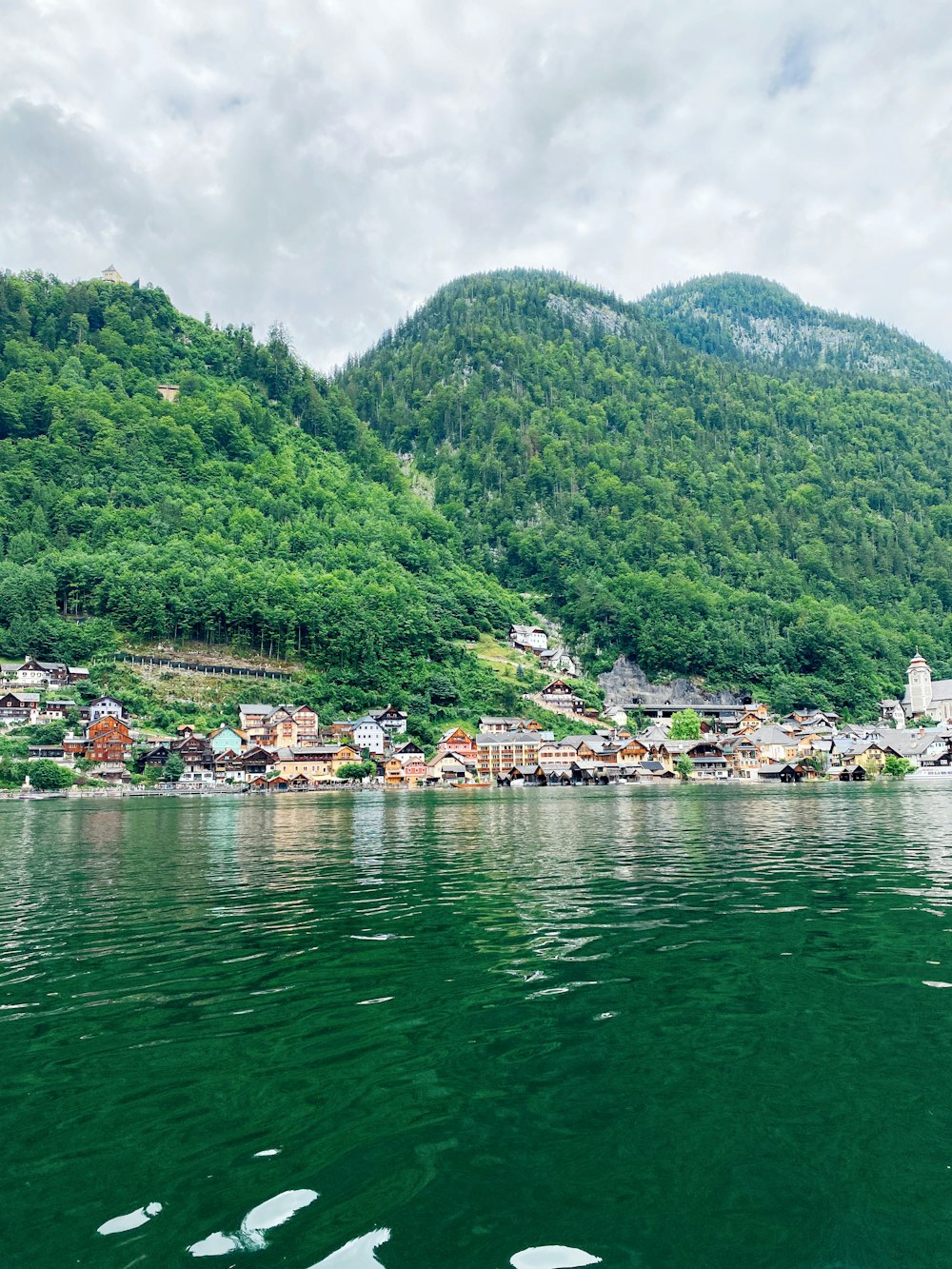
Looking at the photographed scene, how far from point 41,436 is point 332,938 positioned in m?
196

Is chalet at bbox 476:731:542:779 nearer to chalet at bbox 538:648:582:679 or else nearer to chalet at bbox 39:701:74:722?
chalet at bbox 538:648:582:679

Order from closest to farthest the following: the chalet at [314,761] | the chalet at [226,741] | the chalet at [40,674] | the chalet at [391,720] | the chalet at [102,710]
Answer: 1. the chalet at [102,710]
2. the chalet at [226,741]
3. the chalet at [314,761]
4. the chalet at [40,674]
5. the chalet at [391,720]

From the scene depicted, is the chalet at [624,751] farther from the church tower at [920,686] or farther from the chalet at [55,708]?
the chalet at [55,708]

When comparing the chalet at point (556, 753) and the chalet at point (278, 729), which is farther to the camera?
the chalet at point (556, 753)

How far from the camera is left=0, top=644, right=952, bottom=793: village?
4218 inches

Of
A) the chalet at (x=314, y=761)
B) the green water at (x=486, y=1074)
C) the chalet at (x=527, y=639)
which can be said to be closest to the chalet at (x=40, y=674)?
the chalet at (x=314, y=761)

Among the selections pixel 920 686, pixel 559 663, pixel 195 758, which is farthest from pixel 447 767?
pixel 920 686

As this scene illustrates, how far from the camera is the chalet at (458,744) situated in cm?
12469

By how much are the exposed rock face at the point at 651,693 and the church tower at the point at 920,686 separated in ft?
110

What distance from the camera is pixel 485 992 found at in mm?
12258

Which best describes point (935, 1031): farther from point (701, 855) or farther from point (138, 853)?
point (138, 853)

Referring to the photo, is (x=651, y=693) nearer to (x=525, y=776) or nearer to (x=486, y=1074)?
(x=525, y=776)

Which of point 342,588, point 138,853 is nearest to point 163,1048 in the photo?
point 138,853

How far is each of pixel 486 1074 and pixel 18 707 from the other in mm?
123342
